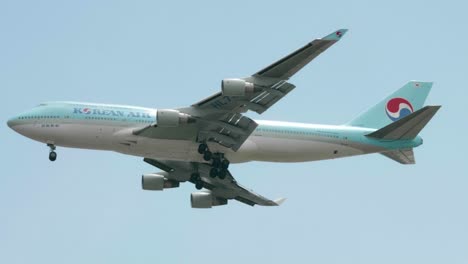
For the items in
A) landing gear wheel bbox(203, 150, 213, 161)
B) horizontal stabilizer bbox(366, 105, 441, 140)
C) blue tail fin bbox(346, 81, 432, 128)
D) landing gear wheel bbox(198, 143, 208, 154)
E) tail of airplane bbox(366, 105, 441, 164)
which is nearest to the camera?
horizontal stabilizer bbox(366, 105, 441, 140)

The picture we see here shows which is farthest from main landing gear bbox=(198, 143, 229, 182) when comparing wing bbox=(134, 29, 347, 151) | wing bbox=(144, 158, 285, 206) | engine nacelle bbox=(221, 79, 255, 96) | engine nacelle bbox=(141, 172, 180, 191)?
engine nacelle bbox=(141, 172, 180, 191)

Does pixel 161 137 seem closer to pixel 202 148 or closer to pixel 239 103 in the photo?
pixel 202 148

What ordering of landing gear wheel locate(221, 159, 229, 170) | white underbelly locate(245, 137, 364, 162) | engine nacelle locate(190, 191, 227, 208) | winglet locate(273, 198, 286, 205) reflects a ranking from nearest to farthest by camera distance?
landing gear wheel locate(221, 159, 229, 170) → white underbelly locate(245, 137, 364, 162) → winglet locate(273, 198, 286, 205) → engine nacelle locate(190, 191, 227, 208)

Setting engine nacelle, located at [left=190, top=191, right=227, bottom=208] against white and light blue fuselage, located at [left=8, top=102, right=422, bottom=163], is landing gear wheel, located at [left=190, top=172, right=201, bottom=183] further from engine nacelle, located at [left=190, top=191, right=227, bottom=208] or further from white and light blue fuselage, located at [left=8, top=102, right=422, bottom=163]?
white and light blue fuselage, located at [left=8, top=102, right=422, bottom=163]

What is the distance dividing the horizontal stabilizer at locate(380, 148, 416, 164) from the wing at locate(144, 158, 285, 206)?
10289 millimetres

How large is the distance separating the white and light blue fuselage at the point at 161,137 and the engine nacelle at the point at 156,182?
24.8 ft

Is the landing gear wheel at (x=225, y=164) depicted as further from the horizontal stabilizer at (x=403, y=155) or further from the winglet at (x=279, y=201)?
the horizontal stabilizer at (x=403, y=155)

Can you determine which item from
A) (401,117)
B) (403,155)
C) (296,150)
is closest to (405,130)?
(403,155)

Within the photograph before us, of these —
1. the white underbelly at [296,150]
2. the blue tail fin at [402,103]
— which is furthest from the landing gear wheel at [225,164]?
the blue tail fin at [402,103]

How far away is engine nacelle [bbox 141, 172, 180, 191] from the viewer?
240 feet

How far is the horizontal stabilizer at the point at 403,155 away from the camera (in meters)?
67.0

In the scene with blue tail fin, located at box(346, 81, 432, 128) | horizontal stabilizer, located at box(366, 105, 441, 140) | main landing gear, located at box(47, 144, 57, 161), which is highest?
blue tail fin, located at box(346, 81, 432, 128)

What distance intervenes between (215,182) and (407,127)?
15196 mm

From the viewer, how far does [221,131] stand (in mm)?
63906
